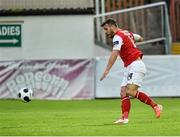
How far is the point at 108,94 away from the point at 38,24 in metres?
4.59

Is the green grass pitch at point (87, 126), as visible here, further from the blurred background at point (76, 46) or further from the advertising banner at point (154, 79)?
the blurred background at point (76, 46)

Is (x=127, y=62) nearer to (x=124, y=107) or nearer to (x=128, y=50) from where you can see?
(x=128, y=50)

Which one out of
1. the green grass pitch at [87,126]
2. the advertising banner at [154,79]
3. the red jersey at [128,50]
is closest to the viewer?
the green grass pitch at [87,126]

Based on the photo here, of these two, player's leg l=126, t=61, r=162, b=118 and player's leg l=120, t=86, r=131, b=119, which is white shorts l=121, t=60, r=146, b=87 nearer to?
player's leg l=126, t=61, r=162, b=118

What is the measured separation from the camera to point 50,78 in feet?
89.1

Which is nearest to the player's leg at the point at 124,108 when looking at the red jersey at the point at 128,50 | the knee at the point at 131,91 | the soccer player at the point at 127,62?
the soccer player at the point at 127,62

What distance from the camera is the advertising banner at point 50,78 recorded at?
27094 millimetres

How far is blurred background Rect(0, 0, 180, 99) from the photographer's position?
27.1m

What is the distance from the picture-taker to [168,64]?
27.1m

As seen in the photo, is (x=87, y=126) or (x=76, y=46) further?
(x=76, y=46)

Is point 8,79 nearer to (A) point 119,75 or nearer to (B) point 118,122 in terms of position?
(A) point 119,75

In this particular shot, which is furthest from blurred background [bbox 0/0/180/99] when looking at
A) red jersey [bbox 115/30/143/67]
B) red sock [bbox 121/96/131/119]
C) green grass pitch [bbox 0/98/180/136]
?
red sock [bbox 121/96/131/119]

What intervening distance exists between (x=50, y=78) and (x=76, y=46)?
296 cm

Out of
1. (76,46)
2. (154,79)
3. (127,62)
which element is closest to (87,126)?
(127,62)
